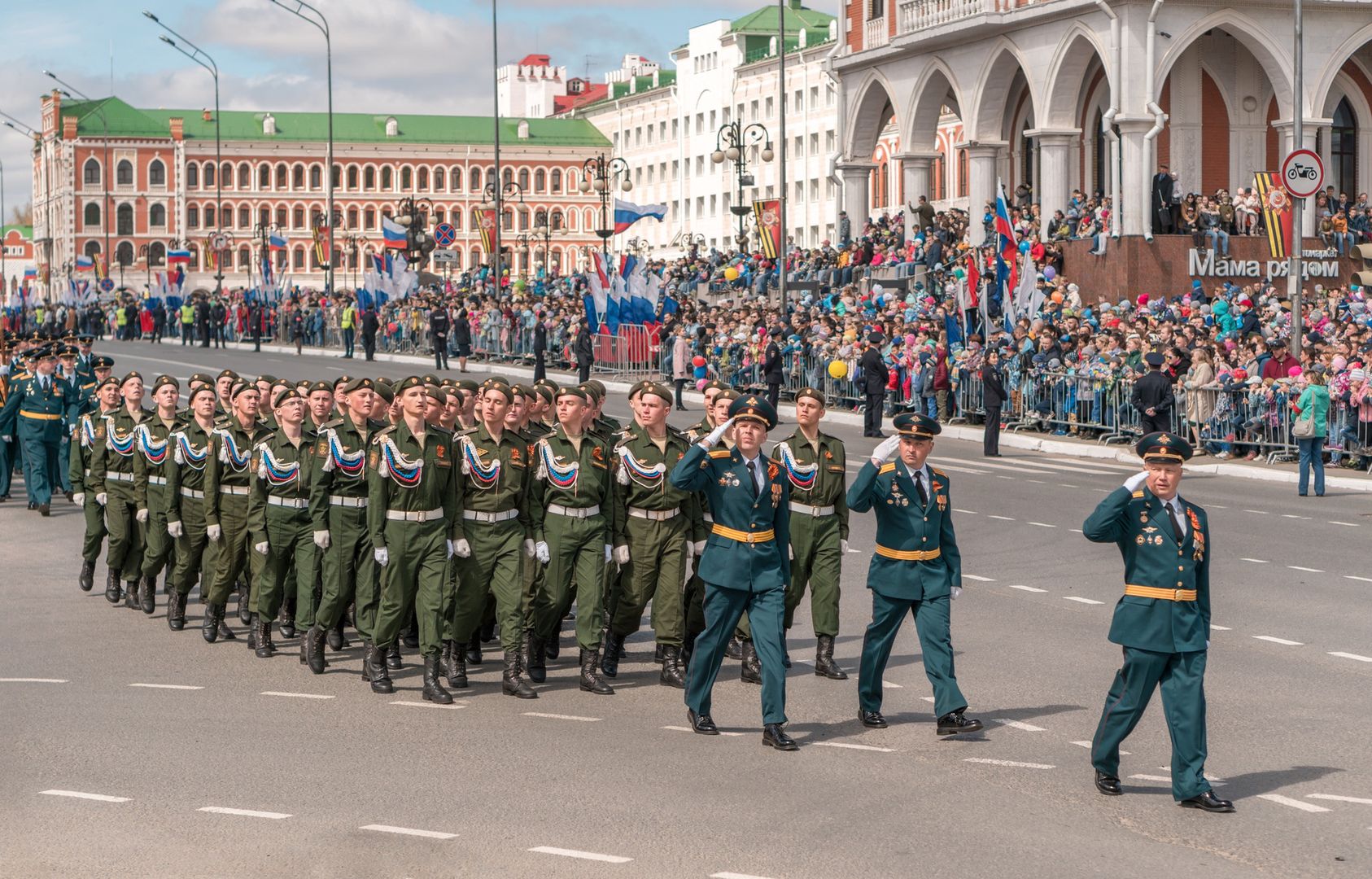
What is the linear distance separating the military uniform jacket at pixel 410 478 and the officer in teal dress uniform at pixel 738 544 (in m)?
1.60

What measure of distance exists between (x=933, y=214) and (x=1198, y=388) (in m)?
19.1

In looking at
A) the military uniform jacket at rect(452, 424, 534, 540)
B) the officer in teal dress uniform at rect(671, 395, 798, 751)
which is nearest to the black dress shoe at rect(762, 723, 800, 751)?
the officer in teal dress uniform at rect(671, 395, 798, 751)

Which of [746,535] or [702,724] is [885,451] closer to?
[746,535]

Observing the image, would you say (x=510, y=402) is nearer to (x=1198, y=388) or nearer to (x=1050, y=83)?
(x=1198, y=388)

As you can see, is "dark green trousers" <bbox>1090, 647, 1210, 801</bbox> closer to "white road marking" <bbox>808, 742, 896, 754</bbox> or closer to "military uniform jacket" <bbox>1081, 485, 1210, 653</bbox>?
"military uniform jacket" <bbox>1081, 485, 1210, 653</bbox>

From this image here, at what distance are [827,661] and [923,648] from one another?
191 centimetres

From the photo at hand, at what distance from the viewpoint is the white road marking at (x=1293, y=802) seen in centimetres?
823

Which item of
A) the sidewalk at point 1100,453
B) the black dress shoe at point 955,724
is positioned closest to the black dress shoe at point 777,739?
Result: the black dress shoe at point 955,724

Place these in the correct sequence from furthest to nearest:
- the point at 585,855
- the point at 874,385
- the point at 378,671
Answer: the point at 874,385 → the point at 378,671 → the point at 585,855

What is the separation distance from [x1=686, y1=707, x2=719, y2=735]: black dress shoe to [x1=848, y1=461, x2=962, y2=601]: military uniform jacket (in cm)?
105

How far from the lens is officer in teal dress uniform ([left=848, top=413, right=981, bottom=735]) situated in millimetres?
9797

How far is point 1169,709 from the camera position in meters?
8.34

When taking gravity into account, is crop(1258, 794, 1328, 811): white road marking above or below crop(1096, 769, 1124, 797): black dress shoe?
below

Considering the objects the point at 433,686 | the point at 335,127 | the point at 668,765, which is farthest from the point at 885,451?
the point at 335,127
